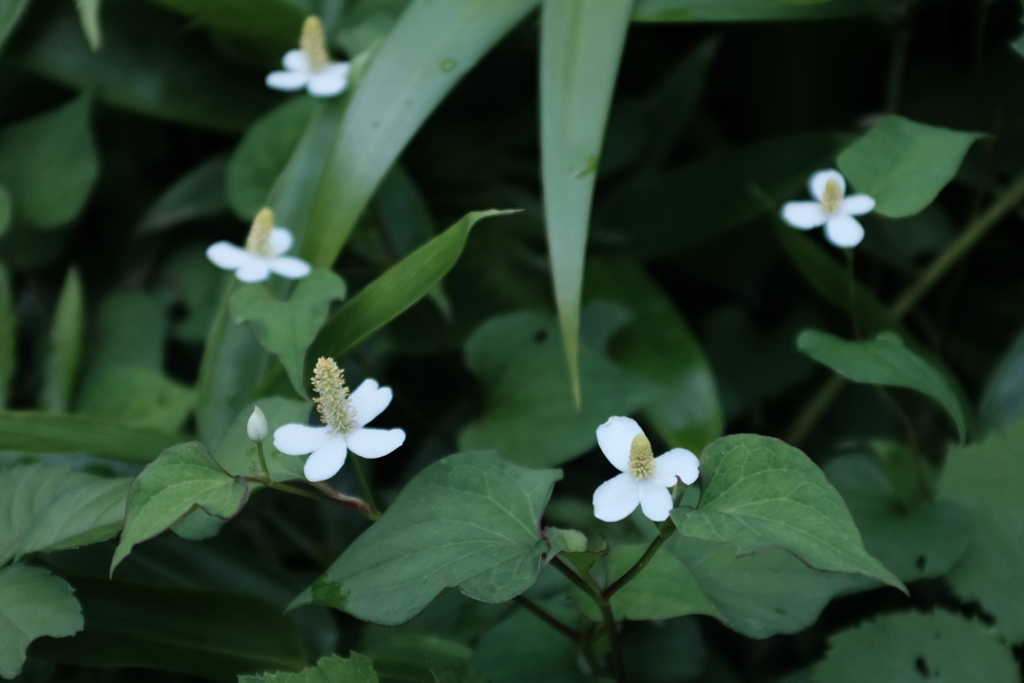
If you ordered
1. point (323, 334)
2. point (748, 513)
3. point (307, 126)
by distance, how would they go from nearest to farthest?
point (748, 513) → point (323, 334) → point (307, 126)

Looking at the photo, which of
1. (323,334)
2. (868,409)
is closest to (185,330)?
Answer: (323,334)

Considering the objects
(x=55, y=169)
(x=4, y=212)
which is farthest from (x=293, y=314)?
(x=55, y=169)

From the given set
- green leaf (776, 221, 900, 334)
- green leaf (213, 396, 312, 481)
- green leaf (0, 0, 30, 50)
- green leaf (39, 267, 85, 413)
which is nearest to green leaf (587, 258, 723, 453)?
green leaf (776, 221, 900, 334)

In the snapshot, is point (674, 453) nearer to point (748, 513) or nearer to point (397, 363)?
point (748, 513)

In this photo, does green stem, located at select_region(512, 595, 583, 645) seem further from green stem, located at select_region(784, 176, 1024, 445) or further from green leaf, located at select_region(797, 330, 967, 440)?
green stem, located at select_region(784, 176, 1024, 445)

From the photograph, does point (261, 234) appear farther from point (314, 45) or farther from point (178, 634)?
Answer: point (178, 634)

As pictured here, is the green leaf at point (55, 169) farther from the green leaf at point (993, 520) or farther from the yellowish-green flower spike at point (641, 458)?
the green leaf at point (993, 520)
